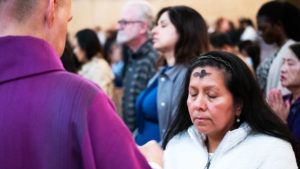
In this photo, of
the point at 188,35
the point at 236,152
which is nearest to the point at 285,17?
the point at 188,35

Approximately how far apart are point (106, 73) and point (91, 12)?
516 inches

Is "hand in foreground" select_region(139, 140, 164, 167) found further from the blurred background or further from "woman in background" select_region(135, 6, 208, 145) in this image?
the blurred background

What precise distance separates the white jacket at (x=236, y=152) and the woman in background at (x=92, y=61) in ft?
10.4

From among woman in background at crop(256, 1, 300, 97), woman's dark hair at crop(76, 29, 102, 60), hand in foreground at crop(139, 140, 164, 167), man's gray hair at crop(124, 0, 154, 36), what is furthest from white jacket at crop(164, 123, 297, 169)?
woman's dark hair at crop(76, 29, 102, 60)

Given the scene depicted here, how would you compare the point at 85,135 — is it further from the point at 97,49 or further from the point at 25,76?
the point at 97,49

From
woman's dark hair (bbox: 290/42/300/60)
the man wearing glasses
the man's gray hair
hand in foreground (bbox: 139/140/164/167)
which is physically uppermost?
hand in foreground (bbox: 139/140/164/167)

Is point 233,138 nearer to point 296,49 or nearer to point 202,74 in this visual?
point 202,74

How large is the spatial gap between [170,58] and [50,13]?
93.7 inches

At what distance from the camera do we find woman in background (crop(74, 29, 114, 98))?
5.59 metres

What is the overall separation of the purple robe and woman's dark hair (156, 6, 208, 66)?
2.27 metres

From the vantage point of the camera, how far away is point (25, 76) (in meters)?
1.36

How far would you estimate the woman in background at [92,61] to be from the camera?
18.3ft

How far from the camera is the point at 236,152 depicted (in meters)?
2.25

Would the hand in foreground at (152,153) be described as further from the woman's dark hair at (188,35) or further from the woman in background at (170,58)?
the woman's dark hair at (188,35)
